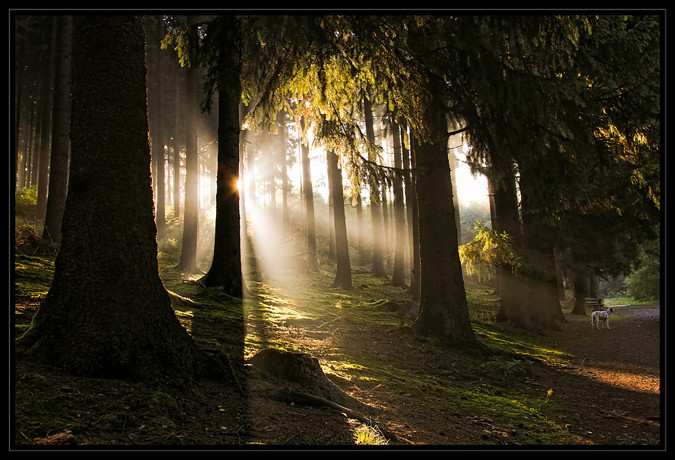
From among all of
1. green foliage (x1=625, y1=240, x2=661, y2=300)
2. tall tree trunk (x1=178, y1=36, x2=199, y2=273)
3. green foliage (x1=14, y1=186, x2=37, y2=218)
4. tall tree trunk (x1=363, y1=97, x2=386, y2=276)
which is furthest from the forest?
green foliage (x1=625, y1=240, x2=661, y2=300)

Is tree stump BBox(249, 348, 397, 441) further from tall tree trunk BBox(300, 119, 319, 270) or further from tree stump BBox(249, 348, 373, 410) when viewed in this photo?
tall tree trunk BBox(300, 119, 319, 270)

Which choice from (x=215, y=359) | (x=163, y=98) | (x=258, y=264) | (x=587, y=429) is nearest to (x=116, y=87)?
(x=215, y=359)

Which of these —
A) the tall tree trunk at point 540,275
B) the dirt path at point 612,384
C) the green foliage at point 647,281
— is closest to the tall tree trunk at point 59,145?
the dirt path at point 612,384

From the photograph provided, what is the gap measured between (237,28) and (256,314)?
5449mm

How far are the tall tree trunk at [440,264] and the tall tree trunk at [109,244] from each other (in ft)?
19.9

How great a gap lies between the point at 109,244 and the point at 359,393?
352 centimetres

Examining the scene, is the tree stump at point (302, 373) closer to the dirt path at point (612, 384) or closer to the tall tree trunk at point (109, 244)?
the tall tree trunk at point (109, 244)

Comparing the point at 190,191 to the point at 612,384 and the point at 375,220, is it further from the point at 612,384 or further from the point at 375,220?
the point at 612,384

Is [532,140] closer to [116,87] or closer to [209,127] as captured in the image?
[116,87]

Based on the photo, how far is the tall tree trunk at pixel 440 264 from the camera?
346 inches

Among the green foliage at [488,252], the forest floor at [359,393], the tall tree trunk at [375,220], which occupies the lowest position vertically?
the forest floor at [359,393]

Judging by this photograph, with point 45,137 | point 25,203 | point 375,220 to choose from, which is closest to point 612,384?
point 375,220

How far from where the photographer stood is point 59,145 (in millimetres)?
11172

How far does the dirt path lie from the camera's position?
16.2 feet
